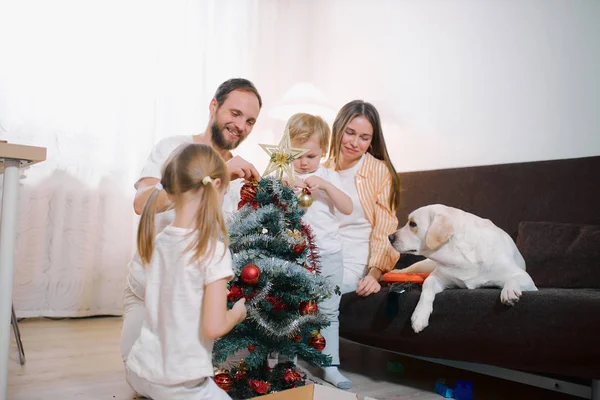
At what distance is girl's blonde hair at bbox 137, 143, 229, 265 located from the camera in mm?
1132

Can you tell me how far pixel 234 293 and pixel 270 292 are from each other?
4.2 inches

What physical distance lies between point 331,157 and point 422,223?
2.19 feet

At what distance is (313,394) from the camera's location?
1255 millimetres

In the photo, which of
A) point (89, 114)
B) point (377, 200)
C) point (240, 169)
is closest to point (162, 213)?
point (240, 169)

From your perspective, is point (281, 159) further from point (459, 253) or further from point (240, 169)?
point (459, 253)

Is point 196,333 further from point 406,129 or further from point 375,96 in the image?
point 375,96

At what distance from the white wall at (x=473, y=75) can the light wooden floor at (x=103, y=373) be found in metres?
1.22

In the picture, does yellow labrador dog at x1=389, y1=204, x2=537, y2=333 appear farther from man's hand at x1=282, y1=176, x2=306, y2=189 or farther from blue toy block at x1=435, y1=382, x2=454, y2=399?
man's hand at x1=282, y1=176, x2=306, y2=189

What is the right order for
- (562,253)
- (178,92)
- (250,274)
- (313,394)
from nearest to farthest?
1. (313,394)
2. (250,274)
3. (562,253)
4. (178,92)

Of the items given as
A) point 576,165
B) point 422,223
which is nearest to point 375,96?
point 576,165

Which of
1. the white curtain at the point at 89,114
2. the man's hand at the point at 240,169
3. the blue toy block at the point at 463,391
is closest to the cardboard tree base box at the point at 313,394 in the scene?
the man's hand at the point at 240,169

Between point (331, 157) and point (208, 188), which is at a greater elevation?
point (331, 157)

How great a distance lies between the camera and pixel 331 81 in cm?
383

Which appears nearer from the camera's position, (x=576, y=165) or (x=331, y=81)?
(x=576, y=165)
